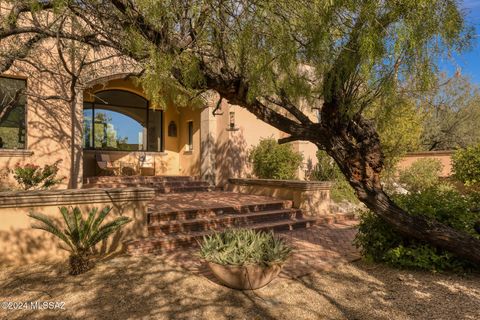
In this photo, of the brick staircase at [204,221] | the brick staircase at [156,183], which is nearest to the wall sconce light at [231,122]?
the brick staircase at [156,183]

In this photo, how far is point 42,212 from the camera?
4.84 meters

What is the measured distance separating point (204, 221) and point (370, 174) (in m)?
3.69

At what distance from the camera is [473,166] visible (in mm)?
10547

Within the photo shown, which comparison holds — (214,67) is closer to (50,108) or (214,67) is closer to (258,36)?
(258,36)

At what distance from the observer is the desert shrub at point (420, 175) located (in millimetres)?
12523

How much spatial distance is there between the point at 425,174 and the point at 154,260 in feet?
39.2

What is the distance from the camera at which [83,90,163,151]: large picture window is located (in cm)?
1170

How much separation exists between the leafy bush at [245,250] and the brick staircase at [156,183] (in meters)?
5.91

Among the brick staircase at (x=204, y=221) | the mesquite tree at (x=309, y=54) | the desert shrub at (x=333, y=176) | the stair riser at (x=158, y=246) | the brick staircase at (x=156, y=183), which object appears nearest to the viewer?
the mesquite tree at (x=309, y=54)

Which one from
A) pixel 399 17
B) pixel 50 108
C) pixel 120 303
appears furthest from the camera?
pixel 50 108

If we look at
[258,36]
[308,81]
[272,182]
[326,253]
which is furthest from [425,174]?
[258,36]

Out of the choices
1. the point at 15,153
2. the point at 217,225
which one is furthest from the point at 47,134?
the point at 217,225

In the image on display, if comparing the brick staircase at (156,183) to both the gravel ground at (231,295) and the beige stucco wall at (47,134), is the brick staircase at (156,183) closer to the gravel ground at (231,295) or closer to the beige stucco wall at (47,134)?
the beige stucco wall at (47,134)

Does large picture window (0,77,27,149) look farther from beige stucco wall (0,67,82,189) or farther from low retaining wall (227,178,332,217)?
low retaining wall (227,178,332,217)
